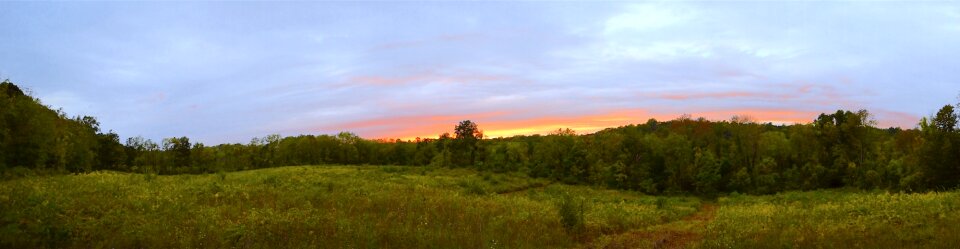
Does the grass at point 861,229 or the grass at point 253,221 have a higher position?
the grass at point 253,221

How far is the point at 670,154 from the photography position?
7894 cm

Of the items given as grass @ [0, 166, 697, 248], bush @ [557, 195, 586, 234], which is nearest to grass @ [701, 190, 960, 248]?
bush @ [557, 195, 586, 234]

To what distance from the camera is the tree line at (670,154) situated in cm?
4691

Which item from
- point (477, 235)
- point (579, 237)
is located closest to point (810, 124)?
point (579, 237)

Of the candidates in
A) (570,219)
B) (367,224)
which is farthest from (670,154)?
(367,224)

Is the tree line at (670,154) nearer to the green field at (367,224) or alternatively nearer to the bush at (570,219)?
the green field at (367,224)

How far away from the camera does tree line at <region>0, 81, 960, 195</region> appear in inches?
1847

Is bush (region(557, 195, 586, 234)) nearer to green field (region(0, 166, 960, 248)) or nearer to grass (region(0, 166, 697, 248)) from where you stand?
green field (region(0, 166, 960, 248))

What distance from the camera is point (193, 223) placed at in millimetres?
16078

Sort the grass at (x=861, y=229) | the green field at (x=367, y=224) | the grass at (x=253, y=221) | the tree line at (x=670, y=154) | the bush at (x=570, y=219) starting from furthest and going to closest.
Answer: the tree line at (x=670, y=154) → the bush at (x=570, y=219) → the grass at (x=861, y=229) → the green field at (x=367, y=224) → the grass at (x=253, y=221)

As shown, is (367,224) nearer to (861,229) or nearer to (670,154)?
(861,229)

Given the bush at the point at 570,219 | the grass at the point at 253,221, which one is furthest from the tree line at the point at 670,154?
the bush at the point at 570,219

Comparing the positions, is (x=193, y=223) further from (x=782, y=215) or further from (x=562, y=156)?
(x=562, y=156)

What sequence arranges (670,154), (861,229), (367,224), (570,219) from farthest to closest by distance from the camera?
(670,154)
(570,219)
(367,224)
(861,229)
